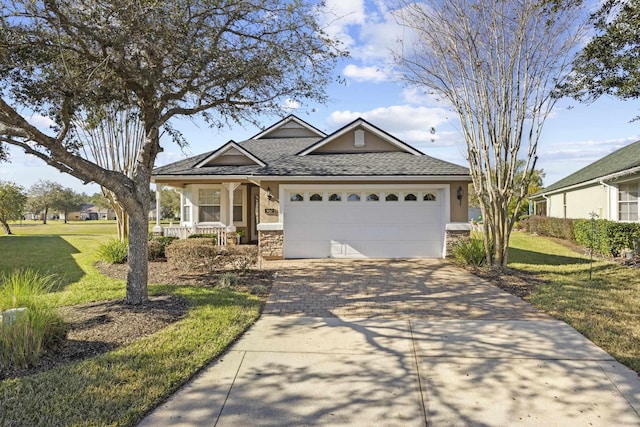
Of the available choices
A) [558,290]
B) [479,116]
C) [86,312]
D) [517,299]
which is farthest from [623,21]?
[86,312]

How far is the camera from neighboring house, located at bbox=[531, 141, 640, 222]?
46.2ft

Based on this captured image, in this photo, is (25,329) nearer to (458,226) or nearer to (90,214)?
(458,226)

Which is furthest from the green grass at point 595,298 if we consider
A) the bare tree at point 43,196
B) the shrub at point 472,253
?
the bare tree at point 43,196

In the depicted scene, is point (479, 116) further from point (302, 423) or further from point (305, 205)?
point (302, 423)

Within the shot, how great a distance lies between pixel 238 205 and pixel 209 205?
1.18 metres

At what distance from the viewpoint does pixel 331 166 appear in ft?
40.7

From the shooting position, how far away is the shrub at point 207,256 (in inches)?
364

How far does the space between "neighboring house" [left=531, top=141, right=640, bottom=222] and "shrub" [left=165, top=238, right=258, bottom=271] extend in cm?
1267

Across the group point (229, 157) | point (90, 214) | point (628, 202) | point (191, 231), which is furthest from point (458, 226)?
point (90, 214)

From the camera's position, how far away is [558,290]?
7828 mm

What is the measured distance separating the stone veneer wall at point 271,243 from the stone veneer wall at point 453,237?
5.33 m

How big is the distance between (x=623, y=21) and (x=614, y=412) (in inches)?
338

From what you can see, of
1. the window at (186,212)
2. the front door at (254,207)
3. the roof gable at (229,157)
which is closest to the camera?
the roof gable at (229,157)

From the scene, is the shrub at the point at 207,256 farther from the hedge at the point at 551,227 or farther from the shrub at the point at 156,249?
the hedge at the point at 551,227
